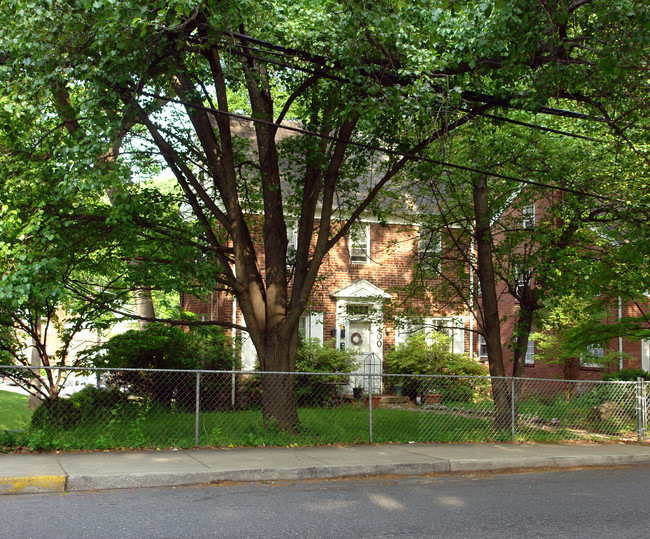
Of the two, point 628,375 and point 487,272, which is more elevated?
point 487,272

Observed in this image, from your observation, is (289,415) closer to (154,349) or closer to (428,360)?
(154,349)

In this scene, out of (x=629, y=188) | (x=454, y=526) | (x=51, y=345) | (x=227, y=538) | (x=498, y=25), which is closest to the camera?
(x=227, y=538)

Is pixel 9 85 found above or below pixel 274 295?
above

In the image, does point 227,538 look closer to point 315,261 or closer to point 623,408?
point 315,261

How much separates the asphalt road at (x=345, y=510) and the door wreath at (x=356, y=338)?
1225 cm

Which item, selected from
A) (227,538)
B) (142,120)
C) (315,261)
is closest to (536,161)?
(315,261)

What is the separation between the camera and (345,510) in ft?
21.7

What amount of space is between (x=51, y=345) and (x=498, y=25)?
46.3 metres

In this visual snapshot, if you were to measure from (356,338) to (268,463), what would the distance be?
40.3 feet

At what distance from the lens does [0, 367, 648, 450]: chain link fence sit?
33.2 ft

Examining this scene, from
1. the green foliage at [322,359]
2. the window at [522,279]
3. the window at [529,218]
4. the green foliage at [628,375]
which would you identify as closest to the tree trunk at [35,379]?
the green foliage at [322,359]

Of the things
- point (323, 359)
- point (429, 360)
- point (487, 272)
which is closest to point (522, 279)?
point (487, 272)

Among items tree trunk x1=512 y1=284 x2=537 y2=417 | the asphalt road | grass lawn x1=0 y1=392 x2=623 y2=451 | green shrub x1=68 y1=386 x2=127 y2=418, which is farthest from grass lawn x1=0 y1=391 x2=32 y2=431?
tree trunk x1=512 y1=284 x2=537 y2=417

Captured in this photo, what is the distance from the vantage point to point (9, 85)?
891cm
